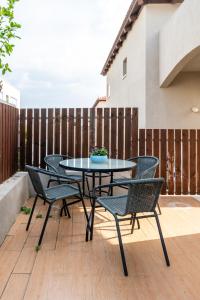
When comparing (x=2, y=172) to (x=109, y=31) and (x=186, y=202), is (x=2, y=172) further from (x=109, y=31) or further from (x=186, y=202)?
(x=109, y=31)

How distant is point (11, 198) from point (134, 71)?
17.1 ft

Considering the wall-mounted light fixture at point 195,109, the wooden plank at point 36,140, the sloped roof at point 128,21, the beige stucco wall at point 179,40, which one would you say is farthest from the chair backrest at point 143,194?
the sloped roof at point 128,21

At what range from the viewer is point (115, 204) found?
2.89 meters

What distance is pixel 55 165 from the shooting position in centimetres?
490

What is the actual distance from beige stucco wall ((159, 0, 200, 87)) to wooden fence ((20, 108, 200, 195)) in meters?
1.16

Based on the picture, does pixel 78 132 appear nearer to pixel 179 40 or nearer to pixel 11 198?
pixel 11 198

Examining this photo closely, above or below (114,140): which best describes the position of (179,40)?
above

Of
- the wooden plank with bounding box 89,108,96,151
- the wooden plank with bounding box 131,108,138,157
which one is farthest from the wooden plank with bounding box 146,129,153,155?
the wooden plank with bounding box 89,108,96,151

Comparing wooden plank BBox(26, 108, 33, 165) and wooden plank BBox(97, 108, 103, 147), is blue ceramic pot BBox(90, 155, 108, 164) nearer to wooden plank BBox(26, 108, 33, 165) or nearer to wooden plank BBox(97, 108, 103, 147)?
wooden plank BBox(97, 108, 103, 147)

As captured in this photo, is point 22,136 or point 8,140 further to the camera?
point 22,136

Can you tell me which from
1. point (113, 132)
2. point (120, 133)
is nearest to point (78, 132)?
point (113, 132)

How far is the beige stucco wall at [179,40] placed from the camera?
4453mm

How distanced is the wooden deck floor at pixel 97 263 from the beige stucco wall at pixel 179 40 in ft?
9.41

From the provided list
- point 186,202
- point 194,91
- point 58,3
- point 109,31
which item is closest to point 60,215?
point 186,202
